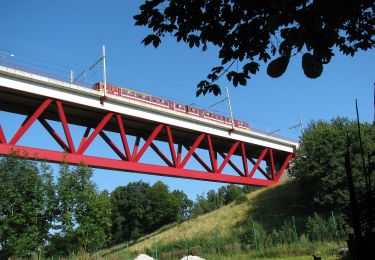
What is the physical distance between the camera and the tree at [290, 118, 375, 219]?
3109cm

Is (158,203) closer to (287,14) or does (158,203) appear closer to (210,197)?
(210,197)

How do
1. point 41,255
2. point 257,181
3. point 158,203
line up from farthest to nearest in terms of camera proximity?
point 158,203 < point 257,181 < point 41,255

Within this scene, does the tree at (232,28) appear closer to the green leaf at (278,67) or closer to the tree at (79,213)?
the green leaf at (278,67)

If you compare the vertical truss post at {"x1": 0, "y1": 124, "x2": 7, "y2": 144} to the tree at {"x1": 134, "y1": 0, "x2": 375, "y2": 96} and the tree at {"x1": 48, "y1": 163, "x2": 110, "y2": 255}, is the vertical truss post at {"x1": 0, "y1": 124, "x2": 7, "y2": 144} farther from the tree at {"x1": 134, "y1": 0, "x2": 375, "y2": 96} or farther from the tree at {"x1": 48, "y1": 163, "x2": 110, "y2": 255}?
the tree at {"x1": 134, "y1": 0, "x2": 375, "y2": 96}

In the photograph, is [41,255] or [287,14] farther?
[41,255]

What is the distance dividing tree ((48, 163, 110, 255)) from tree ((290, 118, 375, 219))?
16.1 m

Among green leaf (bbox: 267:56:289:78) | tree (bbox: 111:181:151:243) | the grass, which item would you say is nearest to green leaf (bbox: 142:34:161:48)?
green leaf (bbox: 267:56:289:78)

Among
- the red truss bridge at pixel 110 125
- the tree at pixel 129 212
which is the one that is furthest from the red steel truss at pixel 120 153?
the tree at pixel 129 212

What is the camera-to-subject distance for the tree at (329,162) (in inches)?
1224

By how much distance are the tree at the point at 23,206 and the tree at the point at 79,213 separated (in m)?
0.73

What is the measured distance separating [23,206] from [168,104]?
1628 cm

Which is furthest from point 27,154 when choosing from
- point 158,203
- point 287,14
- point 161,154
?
point 158,203

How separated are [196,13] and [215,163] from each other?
32.5 meters

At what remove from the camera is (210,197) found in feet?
363
